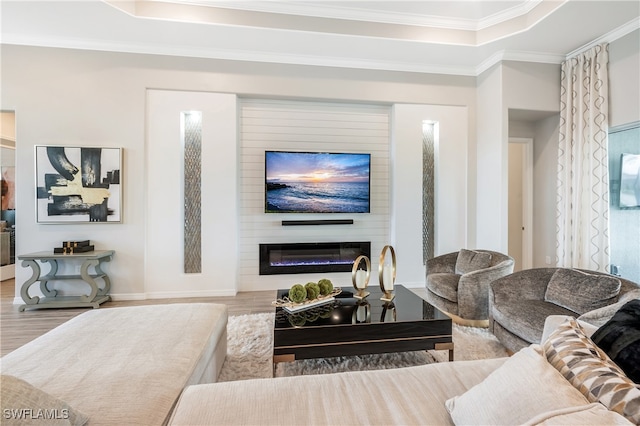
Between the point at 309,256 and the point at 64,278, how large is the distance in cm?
299

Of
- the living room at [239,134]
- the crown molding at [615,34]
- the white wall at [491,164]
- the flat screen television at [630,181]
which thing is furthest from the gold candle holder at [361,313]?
the crown molding at [615,34]

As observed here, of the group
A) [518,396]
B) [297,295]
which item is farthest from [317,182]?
[518,396]

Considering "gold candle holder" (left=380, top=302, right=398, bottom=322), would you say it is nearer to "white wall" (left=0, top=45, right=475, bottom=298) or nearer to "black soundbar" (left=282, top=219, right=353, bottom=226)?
"black soundbar" (left=282, top=219, right=353, bottom=226)

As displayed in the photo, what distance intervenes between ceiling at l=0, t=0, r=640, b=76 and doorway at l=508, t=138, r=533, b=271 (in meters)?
1.45

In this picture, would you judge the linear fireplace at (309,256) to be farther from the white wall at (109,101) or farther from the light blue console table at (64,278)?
the light blue console table at (64,278)

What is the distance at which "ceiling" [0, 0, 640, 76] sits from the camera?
123 inches

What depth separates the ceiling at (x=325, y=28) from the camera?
123 inches

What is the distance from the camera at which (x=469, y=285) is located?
279cm

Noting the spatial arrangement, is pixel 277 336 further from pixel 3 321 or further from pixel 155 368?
pixel 3 321

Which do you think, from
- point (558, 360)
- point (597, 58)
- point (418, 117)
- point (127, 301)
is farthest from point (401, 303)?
point (597, 58)

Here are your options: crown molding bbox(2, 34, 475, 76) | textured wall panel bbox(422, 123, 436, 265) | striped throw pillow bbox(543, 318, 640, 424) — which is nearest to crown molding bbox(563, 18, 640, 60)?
crown molding bbox(2, 34, 475, 76)

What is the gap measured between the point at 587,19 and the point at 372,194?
3088mm

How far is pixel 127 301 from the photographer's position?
12.0 feet

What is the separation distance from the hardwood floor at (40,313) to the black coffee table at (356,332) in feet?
4.98
